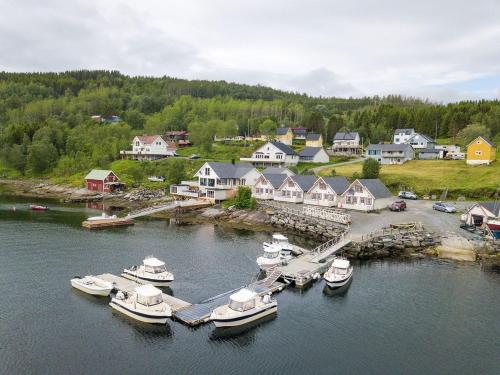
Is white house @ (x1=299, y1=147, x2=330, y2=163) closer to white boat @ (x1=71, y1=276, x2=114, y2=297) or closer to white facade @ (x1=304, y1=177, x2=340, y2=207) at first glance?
white facade @ (x1=304, y1=177, x2=340, y2=207)

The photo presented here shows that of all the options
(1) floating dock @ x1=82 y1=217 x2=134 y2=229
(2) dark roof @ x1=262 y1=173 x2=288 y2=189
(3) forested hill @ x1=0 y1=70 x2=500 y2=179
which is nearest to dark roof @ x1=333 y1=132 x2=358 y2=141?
(3) forested hill @ x1=0 y1=70 x2=500 y2=179

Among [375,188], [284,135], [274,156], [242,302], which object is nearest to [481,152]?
[375,188]

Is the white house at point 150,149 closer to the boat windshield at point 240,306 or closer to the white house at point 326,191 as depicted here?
the white house at point 326,191

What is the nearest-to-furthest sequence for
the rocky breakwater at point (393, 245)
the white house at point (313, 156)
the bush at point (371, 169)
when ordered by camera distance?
the rocky breakwater at point (393, 245) < the bush at point (371, 169) < the white house at point (313, 156)

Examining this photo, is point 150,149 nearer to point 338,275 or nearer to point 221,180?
point 221,180

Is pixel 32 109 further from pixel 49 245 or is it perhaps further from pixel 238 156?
pixel 49 245

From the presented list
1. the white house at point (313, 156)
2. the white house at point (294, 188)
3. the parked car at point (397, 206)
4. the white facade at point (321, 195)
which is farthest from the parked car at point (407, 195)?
the white house at point (313, 156)
